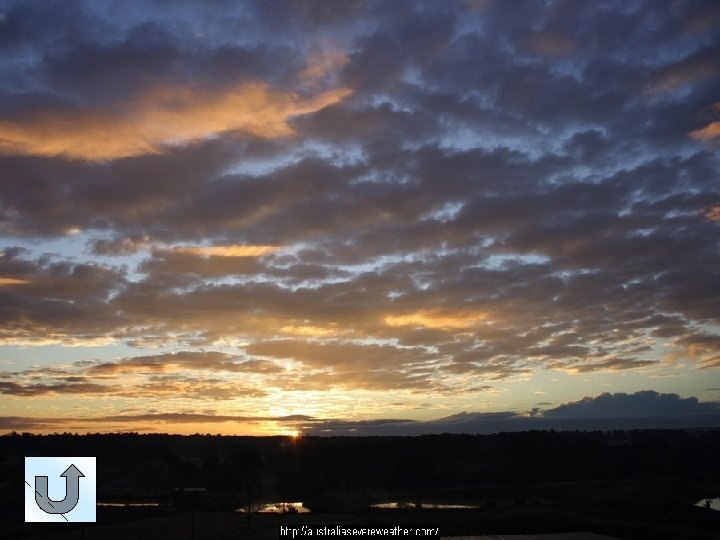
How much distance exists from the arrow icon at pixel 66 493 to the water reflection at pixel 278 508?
79.0 meters

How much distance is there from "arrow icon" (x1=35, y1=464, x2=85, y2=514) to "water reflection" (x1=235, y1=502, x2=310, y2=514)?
259ft

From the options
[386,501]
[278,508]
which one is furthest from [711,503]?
[278,508]

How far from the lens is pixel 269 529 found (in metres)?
99.3

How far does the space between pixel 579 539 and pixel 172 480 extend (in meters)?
142

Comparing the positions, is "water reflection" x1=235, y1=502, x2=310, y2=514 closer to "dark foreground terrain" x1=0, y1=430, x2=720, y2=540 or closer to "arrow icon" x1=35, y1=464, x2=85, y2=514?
"dark foreground terrain" x1=0, y1=430, x2=720, y2=540

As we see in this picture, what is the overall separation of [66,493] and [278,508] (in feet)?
315

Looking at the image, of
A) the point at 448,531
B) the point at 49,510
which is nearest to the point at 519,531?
the point at 448,531

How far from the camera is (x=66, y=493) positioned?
53000 millimetres

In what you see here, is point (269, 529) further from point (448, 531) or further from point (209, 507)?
point (209, 507)

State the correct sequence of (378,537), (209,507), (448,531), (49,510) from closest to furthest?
(49,510) < (378,537) < (448,531) < (209,507)

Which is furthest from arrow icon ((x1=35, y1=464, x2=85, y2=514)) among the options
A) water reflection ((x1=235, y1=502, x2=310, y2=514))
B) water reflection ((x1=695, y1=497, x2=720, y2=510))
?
water reflection ((x1=695, y1=497, x2=720, y2=510))

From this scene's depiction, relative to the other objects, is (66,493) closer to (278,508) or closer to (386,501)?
(278,508)

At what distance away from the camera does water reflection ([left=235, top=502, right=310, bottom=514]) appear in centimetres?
13275

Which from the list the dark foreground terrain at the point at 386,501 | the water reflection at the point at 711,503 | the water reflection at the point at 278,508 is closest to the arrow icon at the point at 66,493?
the dark foreground terrain at the point at 386,501
